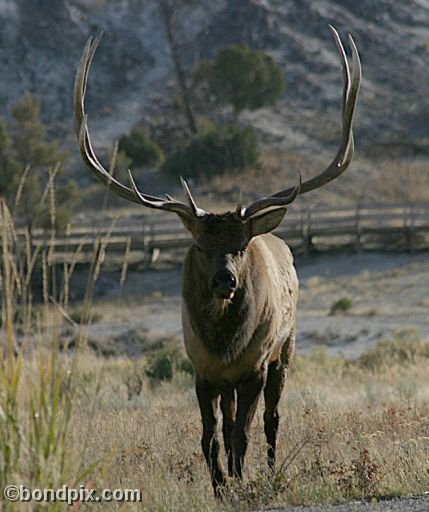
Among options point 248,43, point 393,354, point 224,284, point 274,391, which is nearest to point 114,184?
point 224,284

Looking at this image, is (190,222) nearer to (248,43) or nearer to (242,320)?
(242,320)

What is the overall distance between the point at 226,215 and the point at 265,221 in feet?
1.04

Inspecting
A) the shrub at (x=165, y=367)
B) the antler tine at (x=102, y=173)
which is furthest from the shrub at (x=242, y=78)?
the antler tine at (x=102, y=173)

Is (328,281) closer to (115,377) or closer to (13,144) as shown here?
(13,144)

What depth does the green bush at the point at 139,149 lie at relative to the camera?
53875 millimetres

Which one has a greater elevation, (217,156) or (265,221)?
(265,221)

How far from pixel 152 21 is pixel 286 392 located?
5639cm

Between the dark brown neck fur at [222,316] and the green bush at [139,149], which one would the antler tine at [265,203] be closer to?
the dark brown neck fur at [222,316]

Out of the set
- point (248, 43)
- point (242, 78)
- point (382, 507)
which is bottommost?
point (382, 507)

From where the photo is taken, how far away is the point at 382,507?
24.0 feet

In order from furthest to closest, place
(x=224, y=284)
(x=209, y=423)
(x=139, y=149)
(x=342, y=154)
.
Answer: (x=139, y=149) → (x=342, y=154) → (x=209, y=423) → (x=224, y=284)

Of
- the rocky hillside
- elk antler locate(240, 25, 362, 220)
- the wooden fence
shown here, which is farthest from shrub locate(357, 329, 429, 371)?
the rocky hillside

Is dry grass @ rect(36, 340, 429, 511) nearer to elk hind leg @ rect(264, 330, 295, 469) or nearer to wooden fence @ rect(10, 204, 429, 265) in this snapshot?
elk hind leg @ rect(264, 330, 295, 469)

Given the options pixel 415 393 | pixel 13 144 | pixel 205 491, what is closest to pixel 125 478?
pixel 205 491
